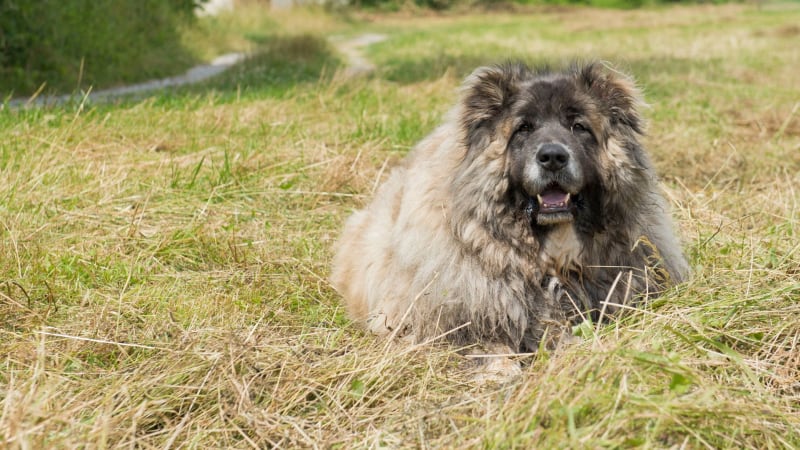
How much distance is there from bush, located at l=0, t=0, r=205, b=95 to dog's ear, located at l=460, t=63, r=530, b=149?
573 cm

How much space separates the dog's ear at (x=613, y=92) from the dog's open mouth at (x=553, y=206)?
50 cm

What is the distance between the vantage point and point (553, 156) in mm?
3803

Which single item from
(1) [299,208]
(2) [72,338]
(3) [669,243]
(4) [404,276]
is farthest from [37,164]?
(3) [669,243]

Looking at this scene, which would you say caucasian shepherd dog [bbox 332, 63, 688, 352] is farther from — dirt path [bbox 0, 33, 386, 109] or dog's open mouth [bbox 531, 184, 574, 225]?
dirt path [bbox 0, 33, 386, 109]

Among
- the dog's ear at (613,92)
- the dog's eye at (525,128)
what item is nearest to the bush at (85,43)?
the dog's eye at (525,128)

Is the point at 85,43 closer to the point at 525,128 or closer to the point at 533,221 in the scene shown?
the point at 525,128

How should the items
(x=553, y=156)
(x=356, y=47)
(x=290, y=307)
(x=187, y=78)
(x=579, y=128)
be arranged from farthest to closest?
(x=356, y=47) < (x=187, y=78) < (x=290, y=307) < (x=579, y=128) < (x=553, y=156)

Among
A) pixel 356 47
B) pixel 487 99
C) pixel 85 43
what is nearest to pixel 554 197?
pixel 487 99

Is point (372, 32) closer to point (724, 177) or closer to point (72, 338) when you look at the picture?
point (724, 177)

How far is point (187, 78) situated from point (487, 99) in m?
12.2

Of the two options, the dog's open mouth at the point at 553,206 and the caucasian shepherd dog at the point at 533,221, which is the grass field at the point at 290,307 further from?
the dog's open mouth at the point at 553,206

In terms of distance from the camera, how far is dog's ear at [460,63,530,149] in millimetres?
4098

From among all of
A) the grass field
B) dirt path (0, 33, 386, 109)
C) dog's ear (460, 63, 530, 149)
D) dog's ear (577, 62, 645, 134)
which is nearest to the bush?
dirt path (0, 33, 386, 109)

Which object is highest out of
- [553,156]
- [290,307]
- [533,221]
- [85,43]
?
[553,156]
